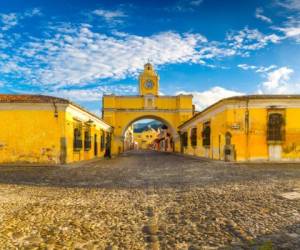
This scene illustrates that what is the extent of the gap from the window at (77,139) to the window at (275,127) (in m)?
10.8

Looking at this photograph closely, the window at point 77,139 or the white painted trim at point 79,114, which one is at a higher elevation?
the white painted trim at point 79,114

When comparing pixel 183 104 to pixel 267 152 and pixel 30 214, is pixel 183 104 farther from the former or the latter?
pixel 30 214

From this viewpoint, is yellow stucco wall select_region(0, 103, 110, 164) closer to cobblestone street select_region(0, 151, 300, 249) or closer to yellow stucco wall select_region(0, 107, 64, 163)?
yellow stucco wall select_region(0, 107, 64, 163)

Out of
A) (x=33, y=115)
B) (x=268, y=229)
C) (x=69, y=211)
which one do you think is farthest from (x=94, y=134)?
(x=268, y=229)

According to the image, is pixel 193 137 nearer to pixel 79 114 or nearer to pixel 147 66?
pixel 79 114

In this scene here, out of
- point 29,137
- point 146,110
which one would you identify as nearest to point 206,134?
point 29,137

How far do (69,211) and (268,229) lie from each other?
305cm

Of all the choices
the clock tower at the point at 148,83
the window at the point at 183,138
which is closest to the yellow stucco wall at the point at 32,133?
the window at the point at 183,138

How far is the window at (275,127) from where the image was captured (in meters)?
15.3

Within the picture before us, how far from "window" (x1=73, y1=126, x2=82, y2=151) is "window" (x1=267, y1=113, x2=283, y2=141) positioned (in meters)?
10.8

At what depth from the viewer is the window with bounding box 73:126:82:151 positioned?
1619 cm

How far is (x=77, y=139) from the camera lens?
55.0 ft

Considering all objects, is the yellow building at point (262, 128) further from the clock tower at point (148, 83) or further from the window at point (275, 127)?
the clock tower at point (148, 83)

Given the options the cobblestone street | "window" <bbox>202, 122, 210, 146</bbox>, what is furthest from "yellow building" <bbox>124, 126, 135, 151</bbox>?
the cobblestone street
